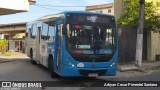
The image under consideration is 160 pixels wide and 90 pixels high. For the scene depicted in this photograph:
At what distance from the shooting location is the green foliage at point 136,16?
25.3 metres

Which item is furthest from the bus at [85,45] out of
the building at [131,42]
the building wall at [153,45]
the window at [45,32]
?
the building wall at [153,45]

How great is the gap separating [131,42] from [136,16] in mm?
3689

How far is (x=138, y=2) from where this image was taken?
82.8 feet

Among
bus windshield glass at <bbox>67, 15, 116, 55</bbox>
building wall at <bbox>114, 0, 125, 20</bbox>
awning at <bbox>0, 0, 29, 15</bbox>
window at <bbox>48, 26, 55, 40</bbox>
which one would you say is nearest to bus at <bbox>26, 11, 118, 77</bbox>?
bus windshield glass at <bbox>67, 15, 116, 55</bbox>

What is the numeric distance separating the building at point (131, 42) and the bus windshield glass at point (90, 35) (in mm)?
12225

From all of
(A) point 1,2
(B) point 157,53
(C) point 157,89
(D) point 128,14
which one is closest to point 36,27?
(A) point 1,2

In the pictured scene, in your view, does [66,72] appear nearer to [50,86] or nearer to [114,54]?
[50,86]

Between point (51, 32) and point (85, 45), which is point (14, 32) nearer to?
point (51, 32)

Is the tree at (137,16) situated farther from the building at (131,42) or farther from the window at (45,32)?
the window at (45,32)

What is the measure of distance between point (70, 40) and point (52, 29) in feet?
8.79

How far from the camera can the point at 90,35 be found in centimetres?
1492

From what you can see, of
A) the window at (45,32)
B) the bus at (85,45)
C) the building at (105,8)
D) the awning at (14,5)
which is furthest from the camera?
the building at (105,8)

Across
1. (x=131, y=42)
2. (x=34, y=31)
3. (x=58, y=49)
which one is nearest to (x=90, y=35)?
(x=58, y=49)

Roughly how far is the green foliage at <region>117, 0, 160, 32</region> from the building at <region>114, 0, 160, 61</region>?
1.58m
